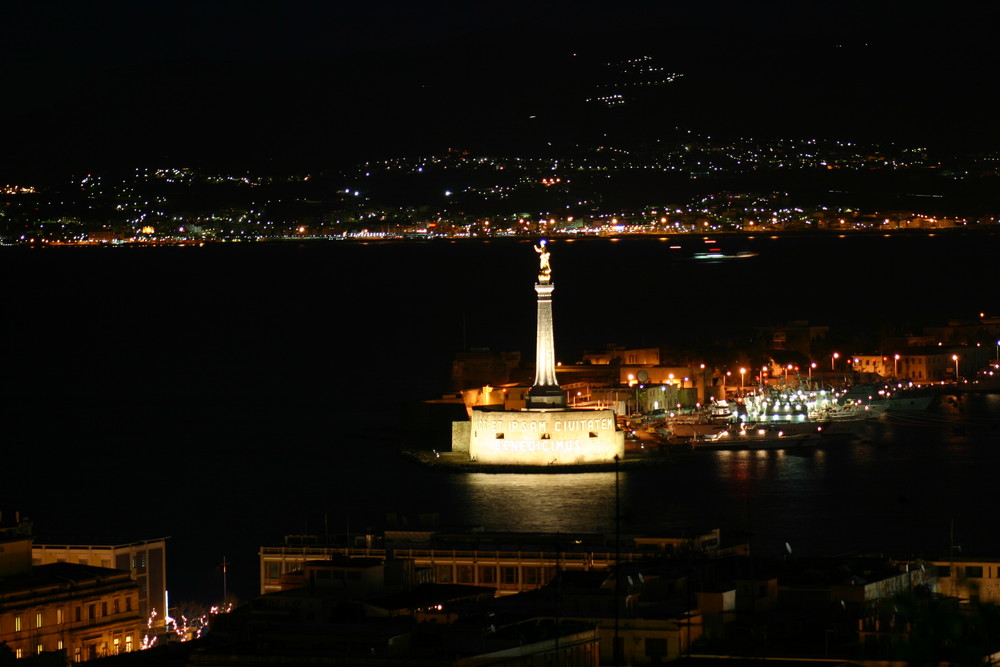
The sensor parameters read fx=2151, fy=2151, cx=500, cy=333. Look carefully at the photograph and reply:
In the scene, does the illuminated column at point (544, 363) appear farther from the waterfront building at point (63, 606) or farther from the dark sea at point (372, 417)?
the waterfront building at point (63, 606)

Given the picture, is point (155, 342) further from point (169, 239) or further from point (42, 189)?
point (42, 189)

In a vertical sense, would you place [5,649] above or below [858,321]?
below

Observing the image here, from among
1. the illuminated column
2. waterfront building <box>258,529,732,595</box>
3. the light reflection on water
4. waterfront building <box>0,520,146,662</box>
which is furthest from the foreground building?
the illuminated column

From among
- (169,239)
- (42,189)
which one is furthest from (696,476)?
(42,189)

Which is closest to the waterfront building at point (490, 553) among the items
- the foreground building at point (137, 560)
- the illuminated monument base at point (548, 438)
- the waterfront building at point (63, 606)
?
the foreground building at point (137, 560)

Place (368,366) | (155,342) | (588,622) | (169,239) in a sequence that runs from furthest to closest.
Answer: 1. (169,239)
2. (155,342)
3. (368,366)
4. (588,622)

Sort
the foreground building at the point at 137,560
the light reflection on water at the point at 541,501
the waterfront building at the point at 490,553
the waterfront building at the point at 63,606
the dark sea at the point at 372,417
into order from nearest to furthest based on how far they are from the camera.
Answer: the waterfront building at the point at 63,606 → the waterfront building at the point at 490,553 → the foreground building at the point at 137,560 → the light reflection on water at the point at 541,501 → the dark sea at the point at 372,417
